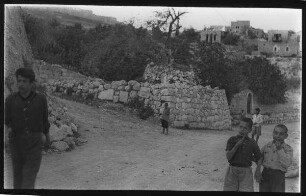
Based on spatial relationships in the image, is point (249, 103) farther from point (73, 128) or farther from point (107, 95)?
point (73, 128)

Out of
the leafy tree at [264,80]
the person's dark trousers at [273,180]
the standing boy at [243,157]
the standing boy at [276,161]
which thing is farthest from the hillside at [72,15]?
the leafy tree at [264,80]

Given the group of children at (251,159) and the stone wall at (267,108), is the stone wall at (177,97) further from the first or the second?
the group of children at (251,159)

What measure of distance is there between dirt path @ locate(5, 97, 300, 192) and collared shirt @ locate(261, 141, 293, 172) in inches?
62.9

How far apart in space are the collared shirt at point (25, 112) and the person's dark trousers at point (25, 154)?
0.32 ft

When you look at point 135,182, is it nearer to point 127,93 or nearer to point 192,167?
point 192,167

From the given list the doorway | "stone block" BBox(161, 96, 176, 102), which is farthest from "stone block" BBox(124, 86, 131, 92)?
the doorway

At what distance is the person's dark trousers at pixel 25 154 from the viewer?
4586 millimetres

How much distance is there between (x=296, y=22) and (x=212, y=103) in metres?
7.19

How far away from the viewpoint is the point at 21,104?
4688mm

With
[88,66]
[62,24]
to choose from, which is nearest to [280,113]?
[88,66]

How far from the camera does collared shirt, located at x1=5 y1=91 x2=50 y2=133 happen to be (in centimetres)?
468

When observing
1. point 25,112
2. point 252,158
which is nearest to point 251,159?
point 252,158

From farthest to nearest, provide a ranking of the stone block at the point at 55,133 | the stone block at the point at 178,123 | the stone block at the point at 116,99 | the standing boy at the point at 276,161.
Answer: the stone block at the point at 116,99 → the stone block at the point at 178,123 → the stone block at the point at 55,133 → the standing boy at the point at 276,161

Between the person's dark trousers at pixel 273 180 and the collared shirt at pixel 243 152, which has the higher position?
the collared shirt at pixel 243 152
